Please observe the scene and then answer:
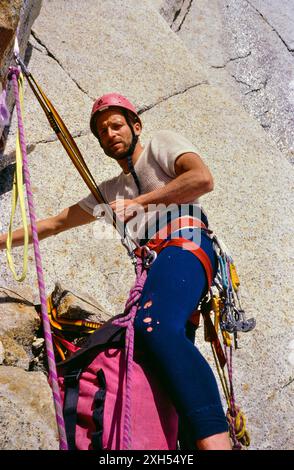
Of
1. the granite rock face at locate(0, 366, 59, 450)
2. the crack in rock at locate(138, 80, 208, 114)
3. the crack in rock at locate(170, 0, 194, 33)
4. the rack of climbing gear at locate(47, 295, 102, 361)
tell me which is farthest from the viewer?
the crack in rock at locate(170, 0, 194, 33)

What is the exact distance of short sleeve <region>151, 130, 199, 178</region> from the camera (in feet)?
7.75

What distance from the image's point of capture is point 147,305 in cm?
200

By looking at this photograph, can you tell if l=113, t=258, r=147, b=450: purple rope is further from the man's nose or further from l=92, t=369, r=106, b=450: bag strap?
the man's nose

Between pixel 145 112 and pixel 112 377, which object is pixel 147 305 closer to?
pixel 112 377

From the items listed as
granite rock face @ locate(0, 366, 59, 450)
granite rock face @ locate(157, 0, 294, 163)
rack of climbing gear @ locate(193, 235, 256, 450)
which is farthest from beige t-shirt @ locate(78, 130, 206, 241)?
granite rock face @ locate(157, 0, 294, 163)

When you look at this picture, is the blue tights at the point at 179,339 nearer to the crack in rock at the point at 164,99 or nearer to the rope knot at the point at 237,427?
the rope knot at the point at 237,427

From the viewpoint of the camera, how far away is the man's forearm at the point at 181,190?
2.25m

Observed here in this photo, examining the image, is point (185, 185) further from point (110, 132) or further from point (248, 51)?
point (248, 51)

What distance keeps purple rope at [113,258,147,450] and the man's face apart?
2.14 feet

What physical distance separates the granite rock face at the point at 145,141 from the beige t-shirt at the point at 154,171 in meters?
0.75

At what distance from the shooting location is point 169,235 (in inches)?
90.0

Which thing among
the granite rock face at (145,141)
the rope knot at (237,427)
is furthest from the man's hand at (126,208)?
the rope knot at (237,427)

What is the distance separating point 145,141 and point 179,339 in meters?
2.87
